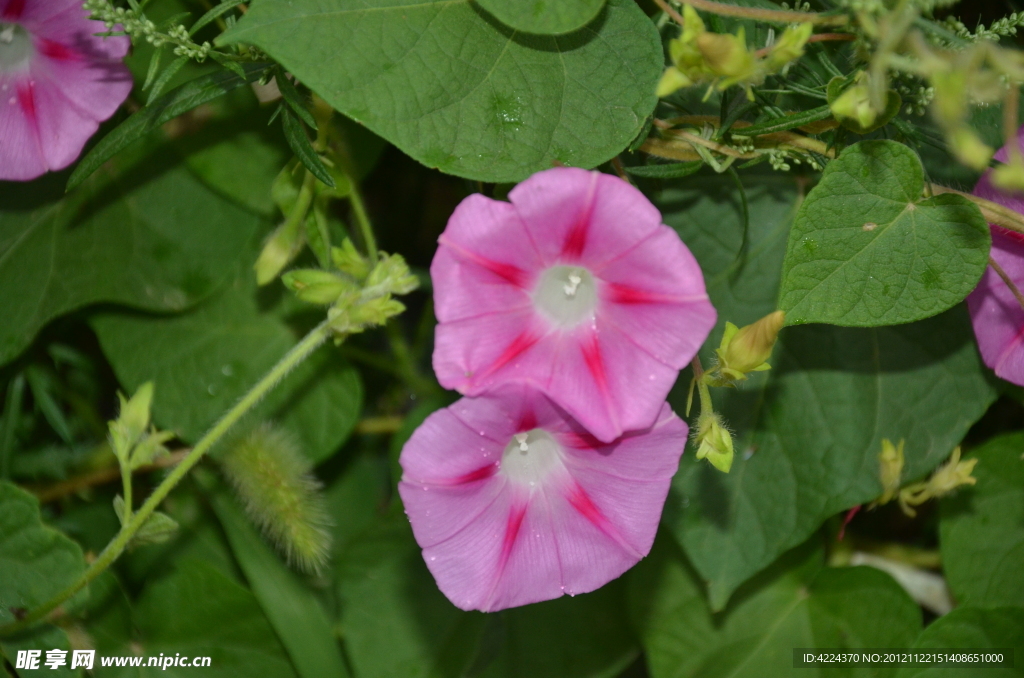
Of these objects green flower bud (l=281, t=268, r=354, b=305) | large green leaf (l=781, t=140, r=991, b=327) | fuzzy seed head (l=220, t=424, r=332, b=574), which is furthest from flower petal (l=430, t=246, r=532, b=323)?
fuzzy seed head (l=220, t=424, r=332, b=574)

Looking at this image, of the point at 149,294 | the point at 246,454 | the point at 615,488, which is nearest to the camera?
the point at 615,488

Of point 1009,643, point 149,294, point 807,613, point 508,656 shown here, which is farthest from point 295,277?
point 1009,643

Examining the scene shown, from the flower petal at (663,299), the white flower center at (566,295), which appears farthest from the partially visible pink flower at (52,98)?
the flower petal at (663,299)

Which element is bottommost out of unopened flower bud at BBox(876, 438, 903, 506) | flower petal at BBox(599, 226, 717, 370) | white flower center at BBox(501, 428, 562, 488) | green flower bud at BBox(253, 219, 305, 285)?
unopened flower bud at BBox(876, 438, 903, 506)

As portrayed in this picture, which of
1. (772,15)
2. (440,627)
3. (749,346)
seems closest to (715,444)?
(749,346)

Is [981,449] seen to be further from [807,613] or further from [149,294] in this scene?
[149,294]

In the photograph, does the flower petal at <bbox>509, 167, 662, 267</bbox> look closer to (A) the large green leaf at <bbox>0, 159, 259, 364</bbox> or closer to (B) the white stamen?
(B) the white stamen

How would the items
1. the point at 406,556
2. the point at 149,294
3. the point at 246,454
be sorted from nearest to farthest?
the point at 246,454 → the point at 149,294 → the point at 406,556
